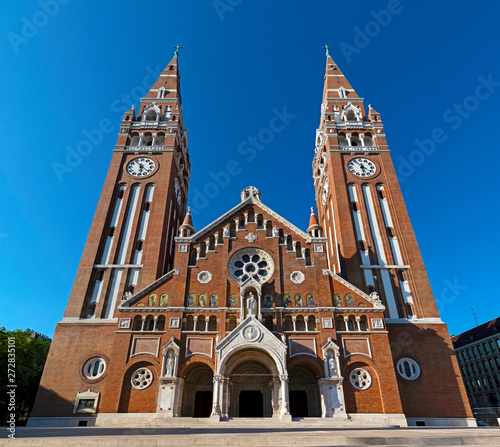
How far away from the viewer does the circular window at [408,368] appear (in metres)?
30.3

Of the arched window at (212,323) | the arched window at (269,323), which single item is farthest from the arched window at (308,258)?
the arched window at (212,323)

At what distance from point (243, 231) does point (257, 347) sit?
11823mm

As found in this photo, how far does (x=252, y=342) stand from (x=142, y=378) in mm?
9372

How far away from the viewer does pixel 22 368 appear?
122 feet

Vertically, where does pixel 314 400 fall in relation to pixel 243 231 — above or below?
below

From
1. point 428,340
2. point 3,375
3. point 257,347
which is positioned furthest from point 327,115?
point 3,375

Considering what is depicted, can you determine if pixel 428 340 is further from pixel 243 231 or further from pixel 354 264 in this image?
pixel 243 231

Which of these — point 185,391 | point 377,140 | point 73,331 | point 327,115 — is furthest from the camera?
point 327,115

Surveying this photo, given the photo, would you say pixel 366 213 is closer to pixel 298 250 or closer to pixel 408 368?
pixel 298 250

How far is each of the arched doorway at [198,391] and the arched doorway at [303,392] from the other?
7.09 meters

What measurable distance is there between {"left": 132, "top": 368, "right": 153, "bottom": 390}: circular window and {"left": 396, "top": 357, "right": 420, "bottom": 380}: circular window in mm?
21302

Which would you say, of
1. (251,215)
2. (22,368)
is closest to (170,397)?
(251,215)

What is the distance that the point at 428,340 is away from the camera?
31719 millimetres

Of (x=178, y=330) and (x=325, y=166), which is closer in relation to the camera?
(x=178, y=330)
